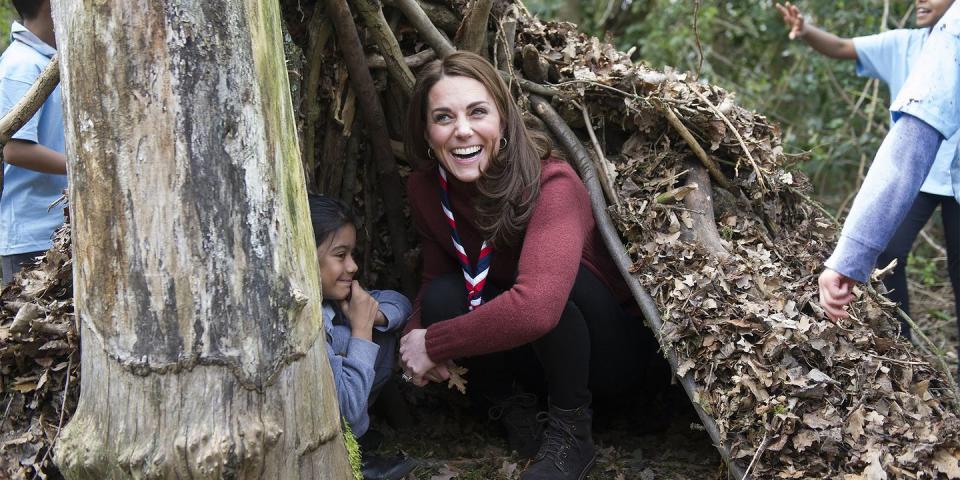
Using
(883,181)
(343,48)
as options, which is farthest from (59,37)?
(883,181)

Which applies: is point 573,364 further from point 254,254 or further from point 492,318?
point 254,254

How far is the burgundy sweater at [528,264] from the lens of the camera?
9.02ft

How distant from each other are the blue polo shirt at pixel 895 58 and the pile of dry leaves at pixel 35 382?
12.0 ft

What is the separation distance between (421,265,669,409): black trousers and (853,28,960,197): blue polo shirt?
1.64 metres

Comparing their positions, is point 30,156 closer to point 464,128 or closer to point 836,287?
point 464,128

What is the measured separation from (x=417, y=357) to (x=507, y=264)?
0.54 m

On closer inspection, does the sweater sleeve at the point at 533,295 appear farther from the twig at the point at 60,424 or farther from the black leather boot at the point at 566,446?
the twig at the point at 60,424

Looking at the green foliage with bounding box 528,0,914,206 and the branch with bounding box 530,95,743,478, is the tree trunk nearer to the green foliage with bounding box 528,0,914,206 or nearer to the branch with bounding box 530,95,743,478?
the branch with bounding box 530,95,743,478

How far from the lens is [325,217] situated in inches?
120

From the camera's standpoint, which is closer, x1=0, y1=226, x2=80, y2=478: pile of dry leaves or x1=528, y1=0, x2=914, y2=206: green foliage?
x1=0, y1=226, x2=80, y2=478: pile of dry leaves

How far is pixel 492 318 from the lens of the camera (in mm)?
2773

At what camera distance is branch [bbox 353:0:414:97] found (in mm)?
3428

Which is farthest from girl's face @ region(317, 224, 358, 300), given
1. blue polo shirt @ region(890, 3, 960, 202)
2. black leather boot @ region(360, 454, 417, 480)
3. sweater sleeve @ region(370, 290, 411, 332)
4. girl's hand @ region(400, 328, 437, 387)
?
blue polo shirt @ region(890, 3, 960, 202)

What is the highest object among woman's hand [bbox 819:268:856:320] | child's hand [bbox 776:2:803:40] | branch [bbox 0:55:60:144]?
child's hand [bbox 776:2:803:40]
